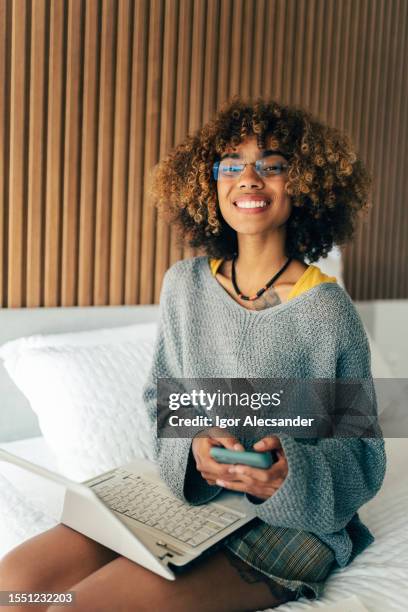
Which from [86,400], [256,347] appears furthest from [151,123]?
[256,347]

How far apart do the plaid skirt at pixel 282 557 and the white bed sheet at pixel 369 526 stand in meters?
0.03

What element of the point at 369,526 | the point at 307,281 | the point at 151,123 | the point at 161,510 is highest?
the point at 151,123

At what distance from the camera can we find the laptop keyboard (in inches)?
37.0

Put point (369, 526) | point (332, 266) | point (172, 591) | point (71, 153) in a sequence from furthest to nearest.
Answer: point (332, 266) → point (71, 153) → point (369, 526) → point (172, 591)

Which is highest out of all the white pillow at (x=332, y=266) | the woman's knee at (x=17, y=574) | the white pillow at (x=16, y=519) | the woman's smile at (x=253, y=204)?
the woman's smile at (x=253, y=204)

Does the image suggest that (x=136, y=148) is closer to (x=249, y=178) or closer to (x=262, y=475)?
(x=249, y=178)

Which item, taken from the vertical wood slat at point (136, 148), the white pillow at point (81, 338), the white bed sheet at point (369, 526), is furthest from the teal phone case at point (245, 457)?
the vertical wood slat at point (136, 148)

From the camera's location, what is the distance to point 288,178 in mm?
1154

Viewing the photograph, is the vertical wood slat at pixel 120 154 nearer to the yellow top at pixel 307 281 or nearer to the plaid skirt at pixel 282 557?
the yellow top at pixel 307 281

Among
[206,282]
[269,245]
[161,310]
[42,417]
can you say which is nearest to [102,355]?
[42,417]

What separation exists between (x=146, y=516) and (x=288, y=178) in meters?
0.65

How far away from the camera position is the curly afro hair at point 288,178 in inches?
46.3

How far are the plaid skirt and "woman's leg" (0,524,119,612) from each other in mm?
208

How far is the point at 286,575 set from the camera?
935 mm
